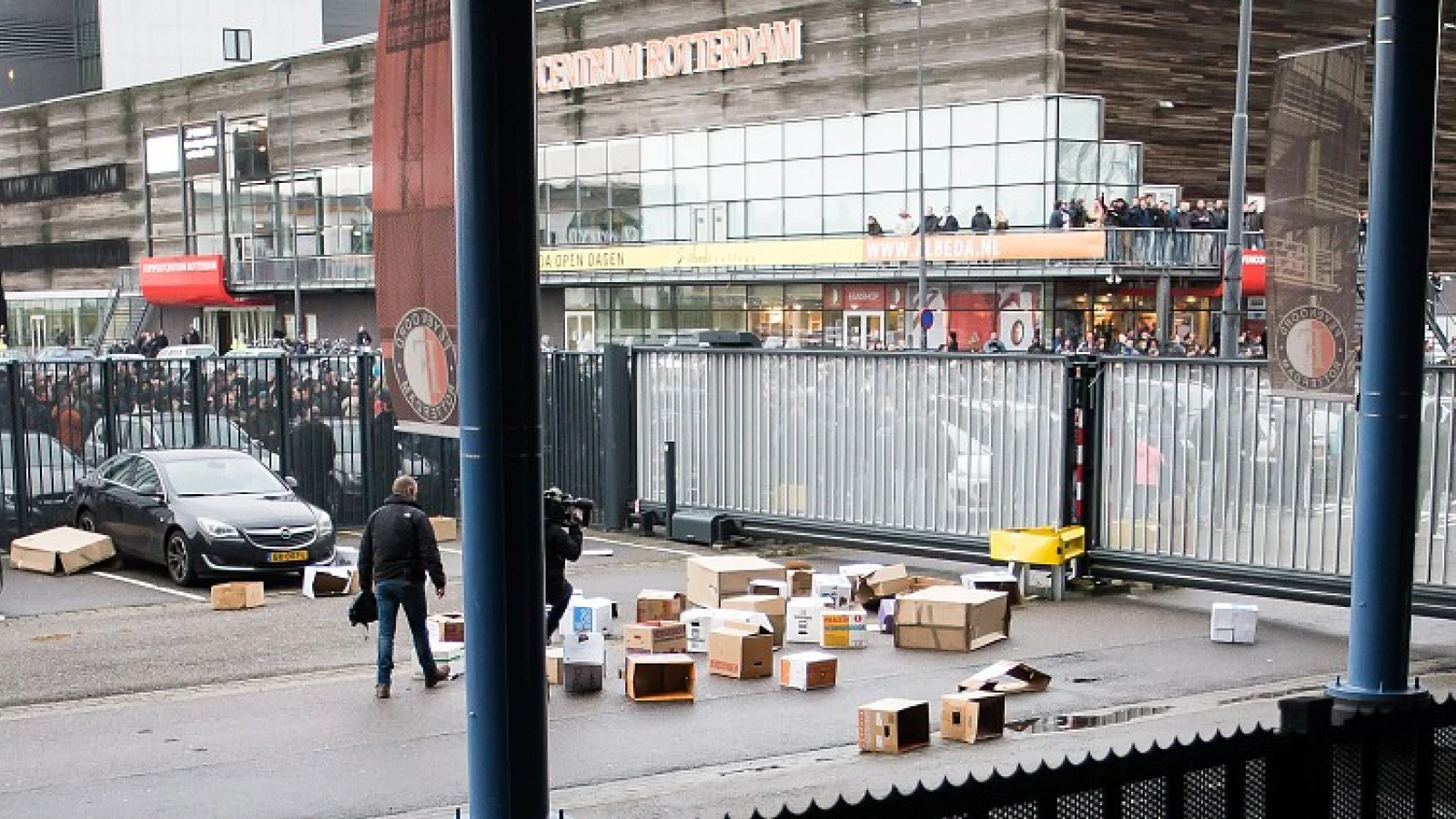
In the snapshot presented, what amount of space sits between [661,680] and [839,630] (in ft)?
8.10

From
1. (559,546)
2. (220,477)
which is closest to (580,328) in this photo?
(220,477)

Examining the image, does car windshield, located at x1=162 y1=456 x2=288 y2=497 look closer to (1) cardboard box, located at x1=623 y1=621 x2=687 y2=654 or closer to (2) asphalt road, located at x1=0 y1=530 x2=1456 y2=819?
(2) asphalt road, located at x1=0 y1=530 x2=1456 y2=819

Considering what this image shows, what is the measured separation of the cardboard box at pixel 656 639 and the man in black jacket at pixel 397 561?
186 cm

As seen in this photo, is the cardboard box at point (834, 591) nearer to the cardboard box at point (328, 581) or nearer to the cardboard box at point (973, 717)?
the cardboard box at point (973, 717)

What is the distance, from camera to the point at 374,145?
20.1ft

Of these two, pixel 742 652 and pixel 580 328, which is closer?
pixel 742 652

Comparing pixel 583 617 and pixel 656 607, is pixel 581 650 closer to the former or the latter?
pixel 583 617

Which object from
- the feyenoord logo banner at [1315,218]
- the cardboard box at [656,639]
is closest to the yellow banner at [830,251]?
the cardboard box at [656,639]

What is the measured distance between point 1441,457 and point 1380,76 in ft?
22.4

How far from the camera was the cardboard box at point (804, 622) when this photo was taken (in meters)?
15.1

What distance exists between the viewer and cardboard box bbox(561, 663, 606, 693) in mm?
13281

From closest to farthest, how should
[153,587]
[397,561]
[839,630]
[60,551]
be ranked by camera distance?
[397,561], [839,630], [153,587], [60,551]

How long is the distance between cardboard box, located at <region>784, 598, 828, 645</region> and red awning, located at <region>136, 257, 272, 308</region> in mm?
60549

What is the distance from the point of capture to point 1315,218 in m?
10.8
